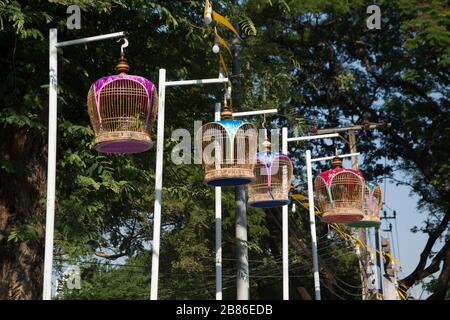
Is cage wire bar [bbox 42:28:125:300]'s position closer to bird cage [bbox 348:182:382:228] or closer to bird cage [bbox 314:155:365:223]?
bird cage [bbox 314:155:365:223]

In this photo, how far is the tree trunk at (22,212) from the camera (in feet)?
52.8

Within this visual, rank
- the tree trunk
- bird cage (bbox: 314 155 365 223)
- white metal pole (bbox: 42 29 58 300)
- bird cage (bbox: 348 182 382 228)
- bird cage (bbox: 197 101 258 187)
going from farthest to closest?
1. bird cage (bbox: 348 182 382 228)
2. bird cage (bbox: 314 155 365 223)
3. the tree trunk
4. bird cage (bbox: 197 101 258 187)
5. white metal pole (bbox: 42 29 58 300)

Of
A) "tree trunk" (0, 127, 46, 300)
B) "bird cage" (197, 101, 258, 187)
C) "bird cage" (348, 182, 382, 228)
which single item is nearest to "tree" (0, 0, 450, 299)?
"tree trunk" (0, 127, 46, 300)

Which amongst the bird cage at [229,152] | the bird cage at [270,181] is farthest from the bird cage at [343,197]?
the bird cage at [229,152]

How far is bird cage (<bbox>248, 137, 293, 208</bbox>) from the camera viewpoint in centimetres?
1680

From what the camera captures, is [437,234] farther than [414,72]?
Yes

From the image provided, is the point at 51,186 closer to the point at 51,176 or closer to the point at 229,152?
the point at 51,176

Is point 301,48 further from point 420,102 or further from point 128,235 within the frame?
point 128,235

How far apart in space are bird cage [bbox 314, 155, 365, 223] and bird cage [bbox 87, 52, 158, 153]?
19.2 ft

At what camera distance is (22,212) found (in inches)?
650

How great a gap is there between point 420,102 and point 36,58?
16.7m

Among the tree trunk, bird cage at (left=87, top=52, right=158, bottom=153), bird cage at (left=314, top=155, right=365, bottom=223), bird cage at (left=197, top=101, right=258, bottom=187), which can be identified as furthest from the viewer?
bird cage at (left=314, top=155, right=365, bottom=223)

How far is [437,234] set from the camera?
3238 cm
